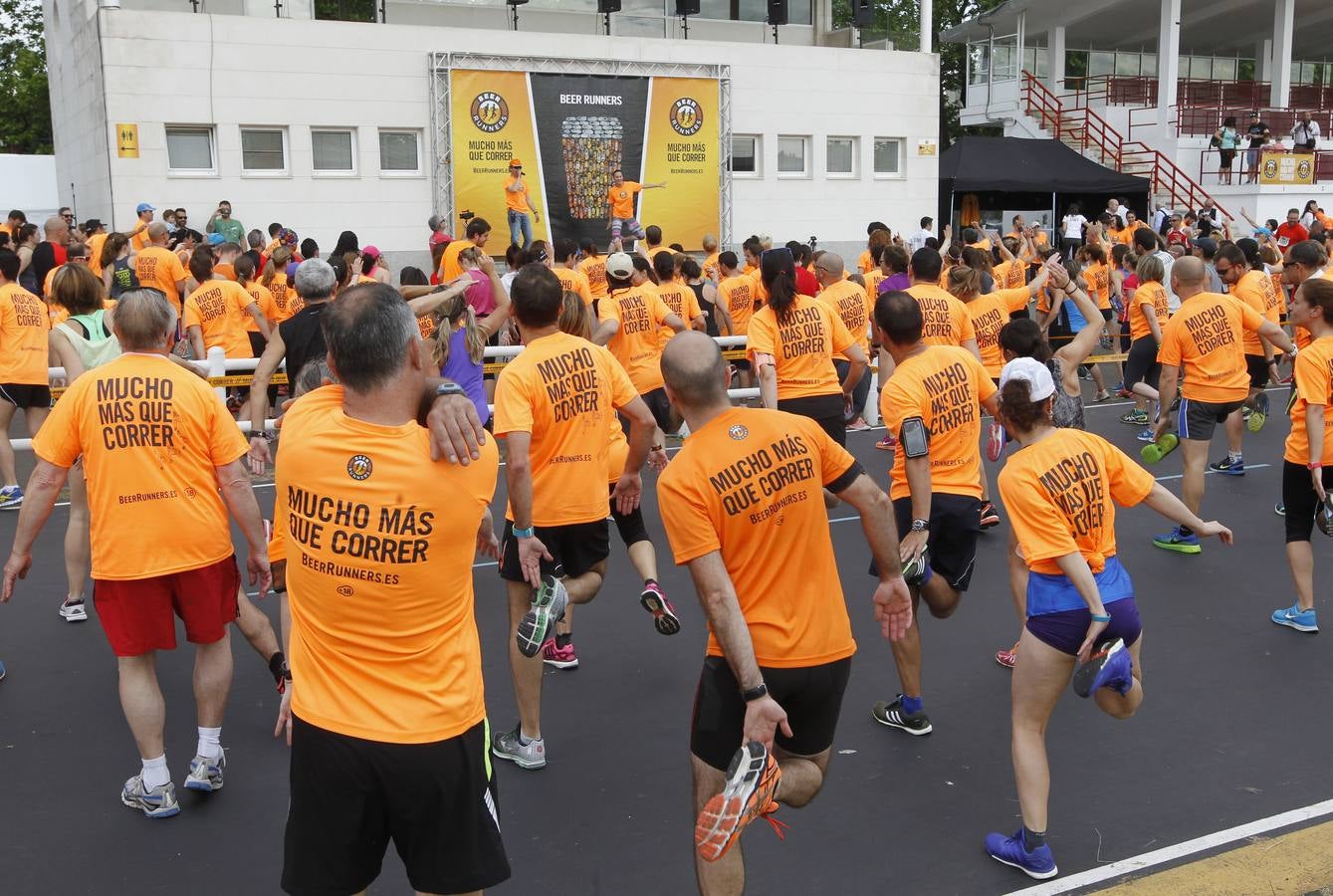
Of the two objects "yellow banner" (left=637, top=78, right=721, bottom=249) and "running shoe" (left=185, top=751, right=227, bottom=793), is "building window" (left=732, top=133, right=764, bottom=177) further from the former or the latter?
"running shoe" (left=185, top=751, right=227, bottom=793)

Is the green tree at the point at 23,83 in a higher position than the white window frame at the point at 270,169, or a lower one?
higher

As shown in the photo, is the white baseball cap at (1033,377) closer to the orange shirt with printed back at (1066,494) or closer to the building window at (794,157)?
the orange shirt with printed back at (1066,494)

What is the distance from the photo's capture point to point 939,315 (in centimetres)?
829

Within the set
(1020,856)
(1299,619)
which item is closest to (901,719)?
(1020,856)

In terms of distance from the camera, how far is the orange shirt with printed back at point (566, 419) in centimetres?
530

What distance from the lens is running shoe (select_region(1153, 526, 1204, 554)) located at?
8094mm

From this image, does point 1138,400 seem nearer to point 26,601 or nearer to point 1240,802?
point 1240,802

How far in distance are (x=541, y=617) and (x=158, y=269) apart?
1018 cm

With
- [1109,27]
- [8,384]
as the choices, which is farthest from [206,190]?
[1109,27]

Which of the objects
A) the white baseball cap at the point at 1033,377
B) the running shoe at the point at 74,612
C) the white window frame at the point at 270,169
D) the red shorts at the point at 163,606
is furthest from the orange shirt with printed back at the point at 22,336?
the white window frame at the point at 270,169

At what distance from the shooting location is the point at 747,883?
4176 millimetres

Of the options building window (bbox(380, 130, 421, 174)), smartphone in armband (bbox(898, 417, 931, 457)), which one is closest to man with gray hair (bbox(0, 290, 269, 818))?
smartphone in armband (bbox(898, 417, 931, 457))

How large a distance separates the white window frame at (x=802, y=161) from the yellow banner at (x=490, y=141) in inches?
222

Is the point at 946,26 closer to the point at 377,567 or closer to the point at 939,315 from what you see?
the point at 939,315
